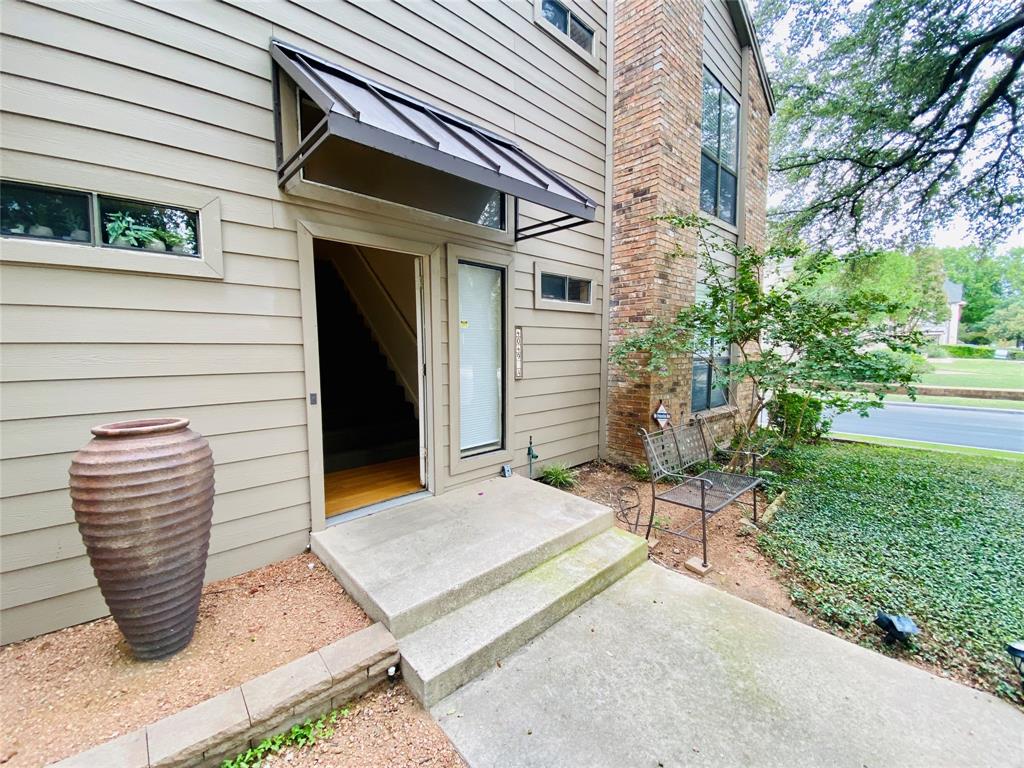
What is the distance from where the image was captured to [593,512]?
3365mm

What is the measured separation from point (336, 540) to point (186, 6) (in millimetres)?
3428

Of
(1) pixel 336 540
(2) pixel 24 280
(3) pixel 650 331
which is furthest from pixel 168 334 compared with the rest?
(3) pixel 650 331

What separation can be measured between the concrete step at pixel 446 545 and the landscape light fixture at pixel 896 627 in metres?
1.69

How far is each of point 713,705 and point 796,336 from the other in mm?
3752

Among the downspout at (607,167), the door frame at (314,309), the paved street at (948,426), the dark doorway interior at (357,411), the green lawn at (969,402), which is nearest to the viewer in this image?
the door frame at (314,309)

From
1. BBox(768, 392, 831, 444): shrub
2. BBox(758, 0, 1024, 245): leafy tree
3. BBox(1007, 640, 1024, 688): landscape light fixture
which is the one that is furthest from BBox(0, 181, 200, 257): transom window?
BBox(758, 0, 1024, 245): leafy tree

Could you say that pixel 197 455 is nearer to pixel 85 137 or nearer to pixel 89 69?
pixel 85 137

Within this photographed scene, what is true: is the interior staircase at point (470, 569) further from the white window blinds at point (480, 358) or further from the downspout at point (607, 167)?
the downspout at point (607, 167)

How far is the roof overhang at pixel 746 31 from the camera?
6.29 meters

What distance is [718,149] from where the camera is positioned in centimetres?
633

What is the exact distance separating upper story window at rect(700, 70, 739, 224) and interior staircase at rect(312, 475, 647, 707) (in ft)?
17.2

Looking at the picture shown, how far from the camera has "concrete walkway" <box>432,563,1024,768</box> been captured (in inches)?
67.4

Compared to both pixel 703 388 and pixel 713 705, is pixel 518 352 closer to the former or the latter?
pixel 713 705

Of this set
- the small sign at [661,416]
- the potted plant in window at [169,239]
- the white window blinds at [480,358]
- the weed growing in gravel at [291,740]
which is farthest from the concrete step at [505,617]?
the potted plant in window at [169,239]
